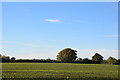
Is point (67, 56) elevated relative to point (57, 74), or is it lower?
lower

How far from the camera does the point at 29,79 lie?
12.4 m

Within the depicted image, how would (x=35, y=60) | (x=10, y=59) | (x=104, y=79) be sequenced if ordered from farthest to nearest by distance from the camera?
(x=35, y=60) < (x=10, y=59) < (x=104, y=79)

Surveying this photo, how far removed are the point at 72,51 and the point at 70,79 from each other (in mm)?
77695

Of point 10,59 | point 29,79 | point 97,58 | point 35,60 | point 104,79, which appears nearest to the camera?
point 29,79

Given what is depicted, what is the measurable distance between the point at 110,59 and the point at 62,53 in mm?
21885

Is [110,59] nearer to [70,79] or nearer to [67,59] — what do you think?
[67,59]

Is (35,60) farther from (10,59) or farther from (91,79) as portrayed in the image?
(91,79)

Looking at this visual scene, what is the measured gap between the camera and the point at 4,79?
12.5 m

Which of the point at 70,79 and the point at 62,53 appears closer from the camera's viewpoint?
the point at 70,79

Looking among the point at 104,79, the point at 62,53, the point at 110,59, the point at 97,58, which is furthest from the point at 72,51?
the point at 104,79

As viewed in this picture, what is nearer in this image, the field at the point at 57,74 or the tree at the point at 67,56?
the field at the point at 57,74

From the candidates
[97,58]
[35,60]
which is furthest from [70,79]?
[97,58]

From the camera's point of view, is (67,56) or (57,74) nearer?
(57,74)

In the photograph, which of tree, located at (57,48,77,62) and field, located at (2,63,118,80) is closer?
field, located at (2,63,118,80)
